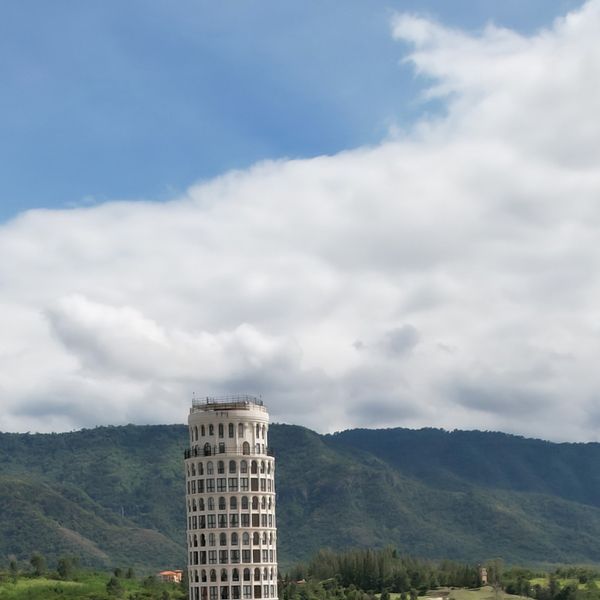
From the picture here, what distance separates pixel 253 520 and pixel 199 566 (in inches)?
446

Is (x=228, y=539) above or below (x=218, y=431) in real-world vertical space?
below

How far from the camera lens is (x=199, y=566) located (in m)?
189

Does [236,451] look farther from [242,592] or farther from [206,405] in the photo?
[242,592]

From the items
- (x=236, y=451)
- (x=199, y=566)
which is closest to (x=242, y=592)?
(x=199, y=566)

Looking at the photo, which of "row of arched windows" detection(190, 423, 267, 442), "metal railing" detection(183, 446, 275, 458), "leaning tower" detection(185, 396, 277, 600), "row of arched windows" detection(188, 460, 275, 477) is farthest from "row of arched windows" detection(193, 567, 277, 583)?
"row of arched windows" detection(190, 423, 267, 442)

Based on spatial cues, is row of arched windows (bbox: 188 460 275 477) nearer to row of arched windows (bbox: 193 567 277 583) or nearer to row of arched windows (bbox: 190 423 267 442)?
row of arched windows (bbox: 190 423 267 442)

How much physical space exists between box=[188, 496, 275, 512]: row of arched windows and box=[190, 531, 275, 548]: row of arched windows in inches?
158

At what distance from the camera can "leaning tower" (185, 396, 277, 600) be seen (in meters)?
187

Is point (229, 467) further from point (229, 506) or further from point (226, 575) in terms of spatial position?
point (226, 575)

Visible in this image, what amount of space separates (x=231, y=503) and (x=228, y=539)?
5.64 metres

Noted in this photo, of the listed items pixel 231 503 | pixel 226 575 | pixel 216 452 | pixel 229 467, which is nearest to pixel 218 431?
pixel 216 452

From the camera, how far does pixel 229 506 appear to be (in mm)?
187750

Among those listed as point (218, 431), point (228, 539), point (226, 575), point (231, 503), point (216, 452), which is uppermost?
point (218, 431)

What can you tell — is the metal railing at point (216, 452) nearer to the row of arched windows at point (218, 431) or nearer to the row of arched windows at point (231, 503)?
the row of arched windows at point (218, 431)
